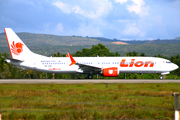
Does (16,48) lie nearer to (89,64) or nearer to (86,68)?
(86,68)

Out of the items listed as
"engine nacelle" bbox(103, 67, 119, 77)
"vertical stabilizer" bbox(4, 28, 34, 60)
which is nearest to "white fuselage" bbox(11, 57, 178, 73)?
"vertical stabilizer" bbox(4, 28, 34, 60)

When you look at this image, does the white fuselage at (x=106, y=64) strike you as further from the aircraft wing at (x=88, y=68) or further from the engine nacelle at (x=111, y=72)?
the engine nacelle at (x=111, y=72)

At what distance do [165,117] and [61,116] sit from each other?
463 centimetres

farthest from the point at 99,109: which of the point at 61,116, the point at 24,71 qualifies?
the point at 24,71

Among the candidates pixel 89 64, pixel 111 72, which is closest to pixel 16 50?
pixel 89 64

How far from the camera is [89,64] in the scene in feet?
124

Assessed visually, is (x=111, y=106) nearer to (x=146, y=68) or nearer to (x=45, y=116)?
(x=45, y=116)

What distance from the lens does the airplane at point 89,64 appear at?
36.3 meters

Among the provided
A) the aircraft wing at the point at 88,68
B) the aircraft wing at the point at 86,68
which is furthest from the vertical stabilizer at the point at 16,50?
the aircraft wing at the point at 88,68

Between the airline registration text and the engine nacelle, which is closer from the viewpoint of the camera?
the engine nacelle

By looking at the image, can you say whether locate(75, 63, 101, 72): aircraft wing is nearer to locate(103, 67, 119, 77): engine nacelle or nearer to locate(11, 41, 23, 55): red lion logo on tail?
locate(103, 67, 119, 77): engine nacelle

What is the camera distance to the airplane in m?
36.3

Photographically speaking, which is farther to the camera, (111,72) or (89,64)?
(89,64)

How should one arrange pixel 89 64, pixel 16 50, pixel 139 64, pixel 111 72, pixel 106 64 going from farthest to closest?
pixel 16 50 → pixel 89 64 → pixel 106 64 → pixel 139 64 → pixel 111 72
